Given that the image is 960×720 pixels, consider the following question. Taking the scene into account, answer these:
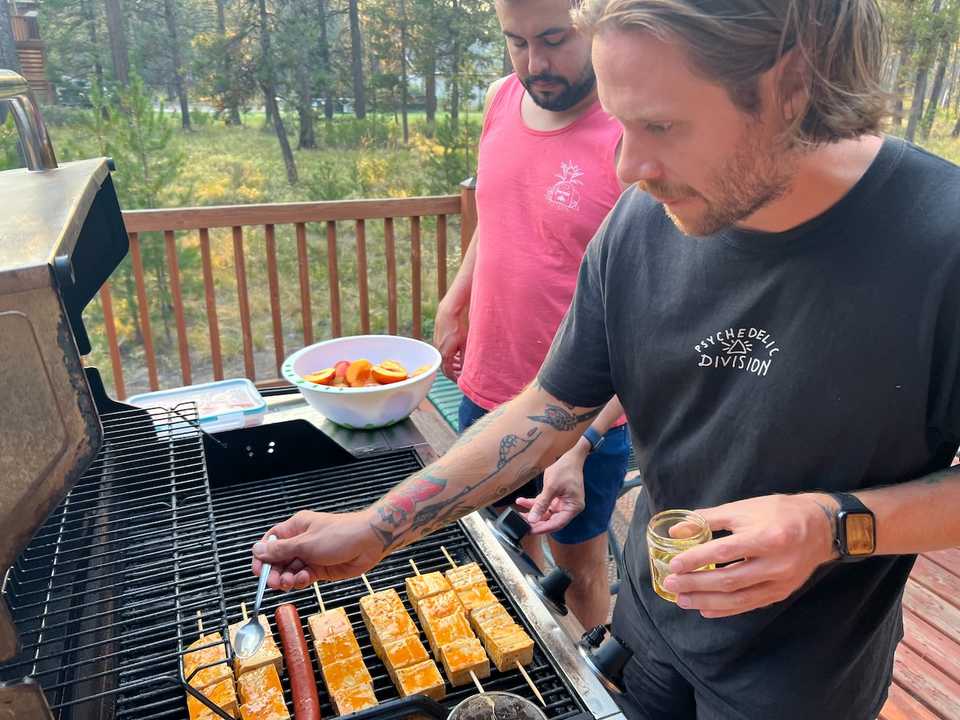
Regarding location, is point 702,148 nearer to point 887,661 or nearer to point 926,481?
point 926,481

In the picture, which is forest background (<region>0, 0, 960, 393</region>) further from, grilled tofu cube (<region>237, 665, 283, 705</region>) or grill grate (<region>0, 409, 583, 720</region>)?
grilled tofu cube (<region>237, 665, 283, 705</region>)

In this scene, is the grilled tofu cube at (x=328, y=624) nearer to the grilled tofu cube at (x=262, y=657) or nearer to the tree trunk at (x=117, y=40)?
the grilled tofu cube at (x=262, y=657)

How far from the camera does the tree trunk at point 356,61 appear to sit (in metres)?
6.17

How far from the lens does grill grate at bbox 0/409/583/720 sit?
41.3 inches

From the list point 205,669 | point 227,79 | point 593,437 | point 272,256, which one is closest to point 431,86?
point 227,79

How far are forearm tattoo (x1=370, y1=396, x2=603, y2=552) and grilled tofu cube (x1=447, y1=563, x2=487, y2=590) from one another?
0.15 m

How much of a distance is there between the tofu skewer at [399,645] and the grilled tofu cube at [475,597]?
0.11 metres

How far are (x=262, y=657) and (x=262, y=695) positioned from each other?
0.07 m

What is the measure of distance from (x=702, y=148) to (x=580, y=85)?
121cm

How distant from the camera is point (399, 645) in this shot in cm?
129

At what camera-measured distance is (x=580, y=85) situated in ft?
6.80

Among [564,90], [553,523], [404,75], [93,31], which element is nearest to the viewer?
[553,523]

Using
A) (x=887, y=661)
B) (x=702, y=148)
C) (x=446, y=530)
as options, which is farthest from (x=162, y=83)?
(x=887, y=661)

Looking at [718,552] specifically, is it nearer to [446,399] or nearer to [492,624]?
[492,624]
